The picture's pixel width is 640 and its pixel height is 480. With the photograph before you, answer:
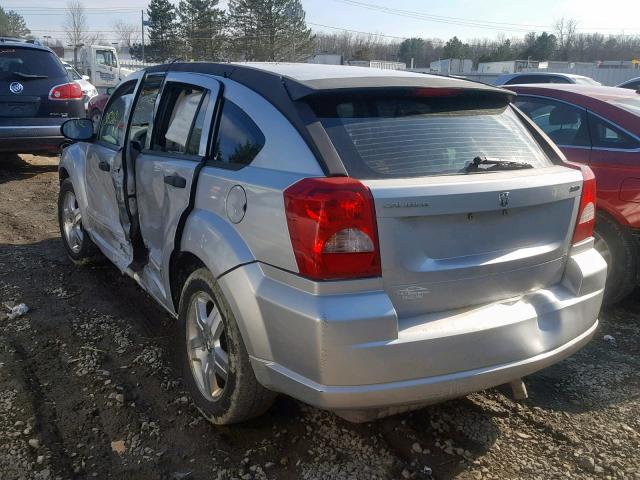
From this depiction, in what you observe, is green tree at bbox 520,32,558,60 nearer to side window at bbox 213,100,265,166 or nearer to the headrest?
the headrest

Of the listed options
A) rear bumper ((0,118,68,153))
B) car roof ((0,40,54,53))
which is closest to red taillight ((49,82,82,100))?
rear bumper ((0,118,68,153))

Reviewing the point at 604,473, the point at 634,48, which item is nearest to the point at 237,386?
the point at 604,473

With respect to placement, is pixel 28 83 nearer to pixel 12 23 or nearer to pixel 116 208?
pixel 116 208

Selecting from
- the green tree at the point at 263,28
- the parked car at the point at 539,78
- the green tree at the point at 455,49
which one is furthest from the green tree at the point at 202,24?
the parked car at the point at 539,78

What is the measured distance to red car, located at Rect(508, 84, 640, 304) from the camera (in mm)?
4344

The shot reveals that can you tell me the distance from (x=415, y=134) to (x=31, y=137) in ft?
24.7

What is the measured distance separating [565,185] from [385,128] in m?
0.92

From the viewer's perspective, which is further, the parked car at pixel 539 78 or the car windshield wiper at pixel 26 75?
the parked car at pixel 539 78

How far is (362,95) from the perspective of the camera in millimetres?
2666

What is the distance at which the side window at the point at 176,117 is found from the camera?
3322 millimetres

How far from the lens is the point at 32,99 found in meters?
8.69

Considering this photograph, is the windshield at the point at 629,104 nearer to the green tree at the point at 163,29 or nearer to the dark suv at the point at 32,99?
the dark suv at the point at 32,99

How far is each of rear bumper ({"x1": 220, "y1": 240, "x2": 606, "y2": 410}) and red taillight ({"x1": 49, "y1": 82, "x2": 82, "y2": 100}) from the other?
7476 millimetres

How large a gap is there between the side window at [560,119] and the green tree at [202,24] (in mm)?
52738
